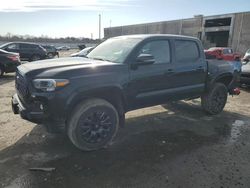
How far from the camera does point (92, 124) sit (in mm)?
4219

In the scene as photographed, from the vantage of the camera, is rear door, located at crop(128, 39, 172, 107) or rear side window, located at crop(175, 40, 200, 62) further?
rear side window, located at crop(175, 40, 200, 62)

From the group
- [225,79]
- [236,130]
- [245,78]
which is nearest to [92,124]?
[236,130]

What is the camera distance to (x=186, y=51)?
563 cm

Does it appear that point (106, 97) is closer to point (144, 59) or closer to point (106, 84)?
point (106, 84)

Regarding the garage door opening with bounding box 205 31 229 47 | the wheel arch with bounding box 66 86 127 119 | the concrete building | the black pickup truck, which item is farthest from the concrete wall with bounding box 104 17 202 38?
the wheel arch with bounding box 66 86 127 119

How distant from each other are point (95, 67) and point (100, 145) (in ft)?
4.33

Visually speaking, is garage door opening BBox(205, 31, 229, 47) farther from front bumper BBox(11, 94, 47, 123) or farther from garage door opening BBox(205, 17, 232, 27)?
front bumper BBox(11, 94, 47, 123)

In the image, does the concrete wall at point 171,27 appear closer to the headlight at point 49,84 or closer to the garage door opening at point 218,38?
the garage door opening at point 218,38

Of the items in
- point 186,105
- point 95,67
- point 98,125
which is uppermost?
point 95,67

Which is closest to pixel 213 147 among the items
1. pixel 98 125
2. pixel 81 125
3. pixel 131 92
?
pixel 131 92

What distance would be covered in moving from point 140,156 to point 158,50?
2139mm

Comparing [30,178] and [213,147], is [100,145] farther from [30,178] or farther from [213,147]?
[213,147]

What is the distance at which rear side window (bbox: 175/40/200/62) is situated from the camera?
5.40 m

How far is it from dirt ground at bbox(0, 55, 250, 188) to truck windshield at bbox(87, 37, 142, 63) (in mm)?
1543
